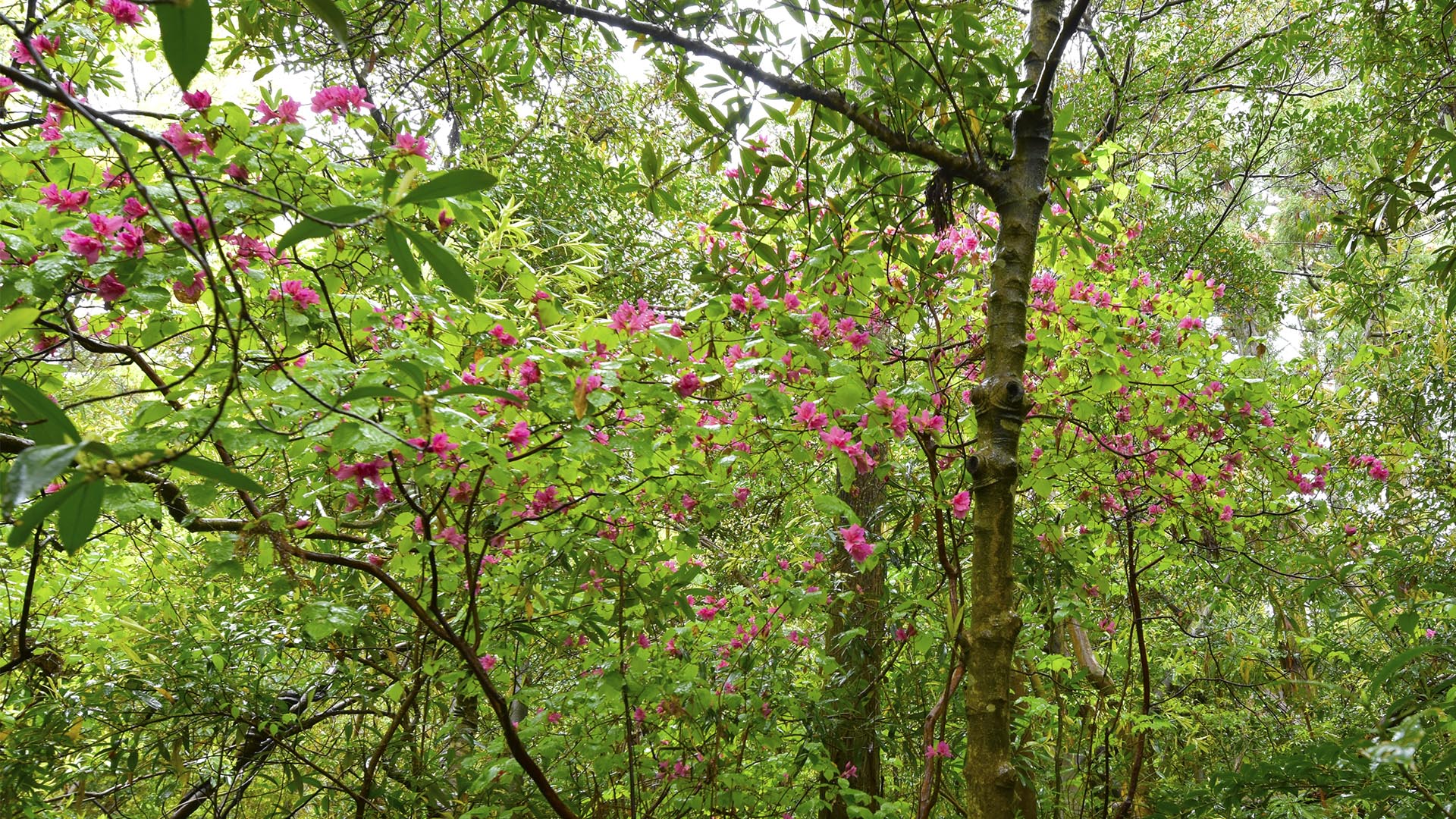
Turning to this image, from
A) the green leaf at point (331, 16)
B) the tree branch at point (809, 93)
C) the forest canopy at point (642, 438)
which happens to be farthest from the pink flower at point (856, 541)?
the green leaf at point (331, 16)

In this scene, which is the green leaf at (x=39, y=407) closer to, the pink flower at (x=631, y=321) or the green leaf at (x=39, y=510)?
the green leaf at (x=39, y=510)

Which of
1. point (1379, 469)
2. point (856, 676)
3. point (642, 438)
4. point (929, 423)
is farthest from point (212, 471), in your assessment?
point (1379, 469)

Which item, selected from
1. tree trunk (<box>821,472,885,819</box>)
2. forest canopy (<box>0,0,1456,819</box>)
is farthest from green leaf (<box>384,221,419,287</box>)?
tree trunk (<box>821,472,885,819</box>)

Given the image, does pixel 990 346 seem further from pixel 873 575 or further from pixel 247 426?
pixel 873 575

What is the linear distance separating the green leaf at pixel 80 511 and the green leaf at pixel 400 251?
0.64ft

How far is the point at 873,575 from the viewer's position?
3.14 m

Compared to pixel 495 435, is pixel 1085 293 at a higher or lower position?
higher

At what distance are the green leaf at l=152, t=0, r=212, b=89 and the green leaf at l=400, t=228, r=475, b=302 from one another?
5.1 inches

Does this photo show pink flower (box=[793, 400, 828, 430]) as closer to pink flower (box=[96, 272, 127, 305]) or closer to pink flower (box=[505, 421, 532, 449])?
pink flower (box=[505, 421, 532, 449])

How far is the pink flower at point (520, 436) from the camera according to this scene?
133 centimetres

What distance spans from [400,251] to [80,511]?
0.22 meters

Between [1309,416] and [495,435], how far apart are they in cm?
214

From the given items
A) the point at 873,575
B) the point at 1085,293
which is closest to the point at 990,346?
the point at 1085,293

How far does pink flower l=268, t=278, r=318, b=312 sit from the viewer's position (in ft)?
4.98
